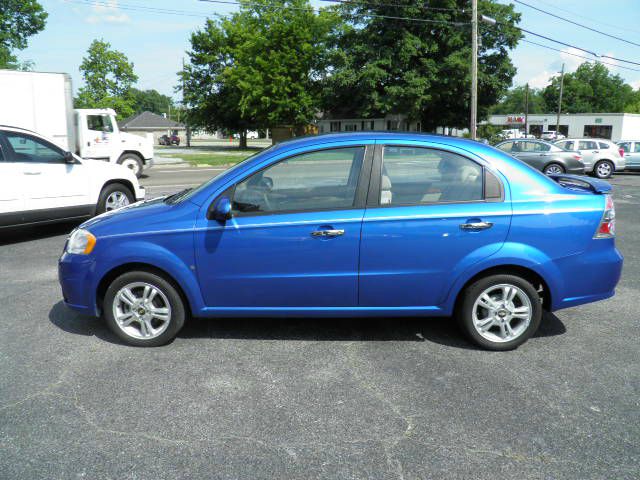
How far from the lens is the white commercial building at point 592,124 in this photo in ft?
204

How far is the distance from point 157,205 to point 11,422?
6.42ft

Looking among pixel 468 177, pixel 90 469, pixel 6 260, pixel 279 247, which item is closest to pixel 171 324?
pixel 279 247

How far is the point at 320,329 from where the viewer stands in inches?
185

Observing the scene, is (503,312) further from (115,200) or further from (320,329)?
(115,200)

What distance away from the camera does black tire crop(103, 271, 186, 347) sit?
4.15m

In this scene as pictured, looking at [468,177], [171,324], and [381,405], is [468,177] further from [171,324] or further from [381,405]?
[171,324]

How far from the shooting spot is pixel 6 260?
23.4 feet

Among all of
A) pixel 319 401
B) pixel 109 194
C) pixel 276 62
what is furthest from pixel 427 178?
pixel 276 62

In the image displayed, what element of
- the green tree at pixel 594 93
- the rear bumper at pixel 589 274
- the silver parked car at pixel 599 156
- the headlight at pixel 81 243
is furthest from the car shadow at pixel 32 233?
the green tree at pixel 594 93

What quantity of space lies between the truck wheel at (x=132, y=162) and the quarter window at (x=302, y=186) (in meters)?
16.5

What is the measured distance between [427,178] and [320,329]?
1590 millimetres

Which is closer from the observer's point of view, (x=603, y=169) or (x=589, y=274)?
(x=589, y=274)

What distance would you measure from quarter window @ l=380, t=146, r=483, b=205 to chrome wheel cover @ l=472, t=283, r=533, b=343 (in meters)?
0.74

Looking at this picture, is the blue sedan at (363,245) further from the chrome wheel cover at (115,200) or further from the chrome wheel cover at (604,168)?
the chrome wheel cover at (604,168)
